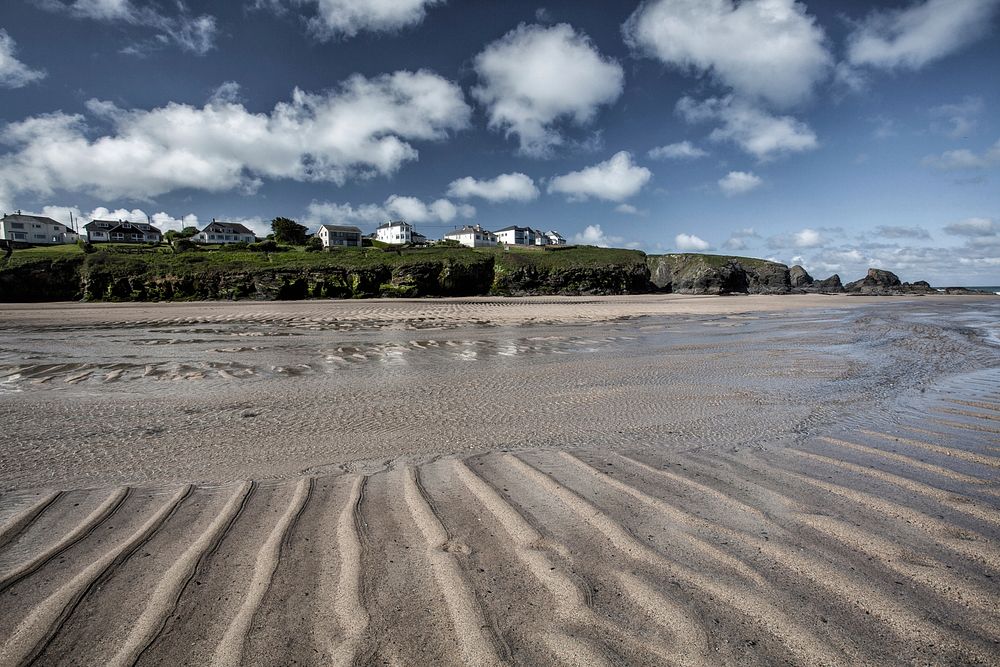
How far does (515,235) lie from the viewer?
132m

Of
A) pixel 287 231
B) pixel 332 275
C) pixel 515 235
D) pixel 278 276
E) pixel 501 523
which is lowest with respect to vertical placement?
pixel 501 523

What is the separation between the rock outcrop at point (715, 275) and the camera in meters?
64.6

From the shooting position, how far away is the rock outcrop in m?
64.6

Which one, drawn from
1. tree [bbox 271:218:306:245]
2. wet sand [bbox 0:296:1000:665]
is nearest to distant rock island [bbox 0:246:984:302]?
tree [bbox 271:218:306:245]

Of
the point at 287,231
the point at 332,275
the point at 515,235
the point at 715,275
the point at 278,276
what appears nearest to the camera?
the point at 278,276

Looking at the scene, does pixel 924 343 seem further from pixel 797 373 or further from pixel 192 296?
pixel 192 296

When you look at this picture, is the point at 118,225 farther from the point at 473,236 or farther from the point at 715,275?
the point at 715,275

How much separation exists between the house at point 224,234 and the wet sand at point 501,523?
361ft

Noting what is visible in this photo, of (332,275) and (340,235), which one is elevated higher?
(340,235)

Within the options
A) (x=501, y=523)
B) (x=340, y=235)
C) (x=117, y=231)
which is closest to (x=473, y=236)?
(x=340, y=235)

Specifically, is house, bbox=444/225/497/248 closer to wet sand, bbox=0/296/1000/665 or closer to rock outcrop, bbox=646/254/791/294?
rock outcrop, bbox=646/254/791/294

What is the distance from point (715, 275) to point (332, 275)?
1945 inches

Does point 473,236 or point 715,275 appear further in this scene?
point 473,236

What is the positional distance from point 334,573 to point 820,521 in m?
3.18
